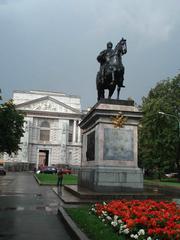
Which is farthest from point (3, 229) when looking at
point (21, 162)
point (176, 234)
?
point (21, 162)

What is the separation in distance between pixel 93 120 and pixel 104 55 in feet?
12.6

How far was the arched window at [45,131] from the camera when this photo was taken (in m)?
110

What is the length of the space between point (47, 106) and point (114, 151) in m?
91.6

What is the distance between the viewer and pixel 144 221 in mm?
8055

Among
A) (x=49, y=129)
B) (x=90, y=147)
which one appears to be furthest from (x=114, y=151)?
(x=49, y=129)

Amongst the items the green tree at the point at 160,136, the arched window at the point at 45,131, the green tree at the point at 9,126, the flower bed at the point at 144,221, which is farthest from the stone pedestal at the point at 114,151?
the arched window at the point at 45,131

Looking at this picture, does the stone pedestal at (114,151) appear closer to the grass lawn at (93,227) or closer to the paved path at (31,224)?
the paved path at (31,224)

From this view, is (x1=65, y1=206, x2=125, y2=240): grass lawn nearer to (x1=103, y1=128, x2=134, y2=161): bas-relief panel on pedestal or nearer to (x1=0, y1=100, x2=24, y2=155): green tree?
(x1=103, y1=128, x2=134, y2=161): bas-relief panel on pedestal

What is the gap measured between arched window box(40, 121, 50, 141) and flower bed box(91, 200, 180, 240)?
329 feet

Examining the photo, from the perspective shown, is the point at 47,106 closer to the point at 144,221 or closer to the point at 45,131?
the point at 45,131

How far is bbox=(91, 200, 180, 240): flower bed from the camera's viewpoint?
7176mm

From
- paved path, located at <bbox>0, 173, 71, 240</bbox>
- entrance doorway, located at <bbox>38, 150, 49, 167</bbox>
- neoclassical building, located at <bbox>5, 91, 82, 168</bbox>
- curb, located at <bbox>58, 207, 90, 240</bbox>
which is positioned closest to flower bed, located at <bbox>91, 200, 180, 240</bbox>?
curb, located at <bbox>58, 207, 90, 240</bbox>

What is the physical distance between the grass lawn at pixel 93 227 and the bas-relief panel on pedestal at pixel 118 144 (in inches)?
259

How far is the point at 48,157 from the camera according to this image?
4264 inches
